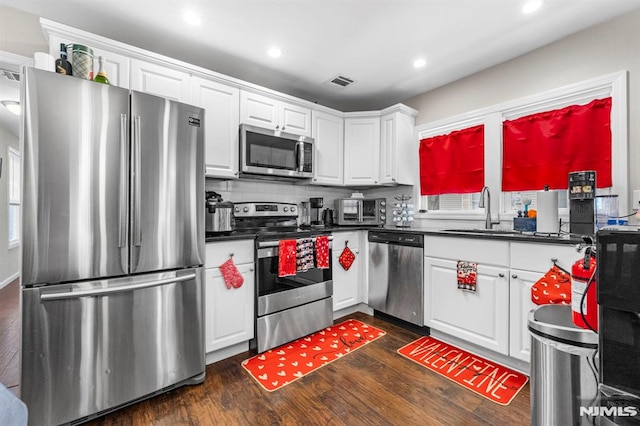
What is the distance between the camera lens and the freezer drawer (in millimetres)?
1473

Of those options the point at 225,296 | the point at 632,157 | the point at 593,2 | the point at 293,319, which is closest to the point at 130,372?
the point at 225,296

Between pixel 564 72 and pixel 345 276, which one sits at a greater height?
pixel 564 72

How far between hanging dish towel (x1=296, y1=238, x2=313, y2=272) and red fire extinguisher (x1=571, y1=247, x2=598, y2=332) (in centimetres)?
193

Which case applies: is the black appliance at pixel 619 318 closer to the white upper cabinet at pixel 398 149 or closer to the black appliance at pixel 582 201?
the black appliance at pixel 582 201

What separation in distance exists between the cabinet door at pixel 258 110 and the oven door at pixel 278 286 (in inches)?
48.4

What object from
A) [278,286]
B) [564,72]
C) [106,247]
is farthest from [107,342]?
[564,72]

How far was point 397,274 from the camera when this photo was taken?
290 cm

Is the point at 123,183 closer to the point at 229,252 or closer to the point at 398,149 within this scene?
the point at 229,252

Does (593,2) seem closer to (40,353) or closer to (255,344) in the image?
(255,344)

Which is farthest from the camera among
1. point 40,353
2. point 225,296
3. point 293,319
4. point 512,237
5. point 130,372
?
point 293,319

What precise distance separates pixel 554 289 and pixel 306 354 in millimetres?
1765

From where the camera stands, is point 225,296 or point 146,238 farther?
point 225,296

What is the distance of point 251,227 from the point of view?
2883 mm

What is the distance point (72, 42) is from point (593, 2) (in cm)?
353
